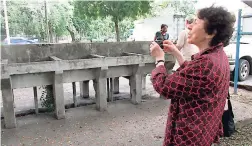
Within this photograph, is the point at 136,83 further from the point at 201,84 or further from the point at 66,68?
the point at 201,84

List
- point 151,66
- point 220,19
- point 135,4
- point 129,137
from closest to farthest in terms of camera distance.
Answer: point 220,19
point 129,137
point 151,66
point 135,4

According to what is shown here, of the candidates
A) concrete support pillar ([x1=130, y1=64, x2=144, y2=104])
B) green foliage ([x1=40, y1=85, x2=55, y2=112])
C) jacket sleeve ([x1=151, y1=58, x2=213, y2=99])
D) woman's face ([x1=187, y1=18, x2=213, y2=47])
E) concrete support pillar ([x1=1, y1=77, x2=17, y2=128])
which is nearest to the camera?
jacket sleeve ([x1=151, y1=58, x2=213, y2=99])

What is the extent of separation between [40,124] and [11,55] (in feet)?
4.98

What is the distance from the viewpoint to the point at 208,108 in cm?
147

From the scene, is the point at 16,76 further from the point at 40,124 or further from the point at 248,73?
the point at 248,73

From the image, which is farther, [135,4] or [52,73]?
[135,4]

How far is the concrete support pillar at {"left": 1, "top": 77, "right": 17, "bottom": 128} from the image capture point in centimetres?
392

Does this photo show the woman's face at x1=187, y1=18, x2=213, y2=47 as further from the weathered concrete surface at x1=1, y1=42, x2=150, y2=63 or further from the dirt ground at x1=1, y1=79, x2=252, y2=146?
the weathered concrete surface at x1=1, y1=42, x2=150, y2=63

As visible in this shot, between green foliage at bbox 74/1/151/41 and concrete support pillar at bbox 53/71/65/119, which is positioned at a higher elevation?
green foliage at bbox 74/1/151/41

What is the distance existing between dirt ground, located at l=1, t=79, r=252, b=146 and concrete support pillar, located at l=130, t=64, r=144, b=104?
0.18 meters

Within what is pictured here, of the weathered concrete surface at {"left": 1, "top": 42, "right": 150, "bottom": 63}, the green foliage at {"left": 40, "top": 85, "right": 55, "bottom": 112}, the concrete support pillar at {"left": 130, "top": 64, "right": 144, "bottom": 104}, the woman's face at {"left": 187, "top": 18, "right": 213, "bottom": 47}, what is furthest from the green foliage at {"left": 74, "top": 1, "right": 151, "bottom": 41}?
the woman's face at {"left": 187, "top": 18, "right": 213, "bottom": 47}

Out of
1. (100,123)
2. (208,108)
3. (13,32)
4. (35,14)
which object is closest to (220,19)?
(208,108)

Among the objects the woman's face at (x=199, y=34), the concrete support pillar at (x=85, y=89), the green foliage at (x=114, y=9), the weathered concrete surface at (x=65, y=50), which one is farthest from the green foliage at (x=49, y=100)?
the green foliage at (x=114, y=9)

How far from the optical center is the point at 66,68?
436 cm
